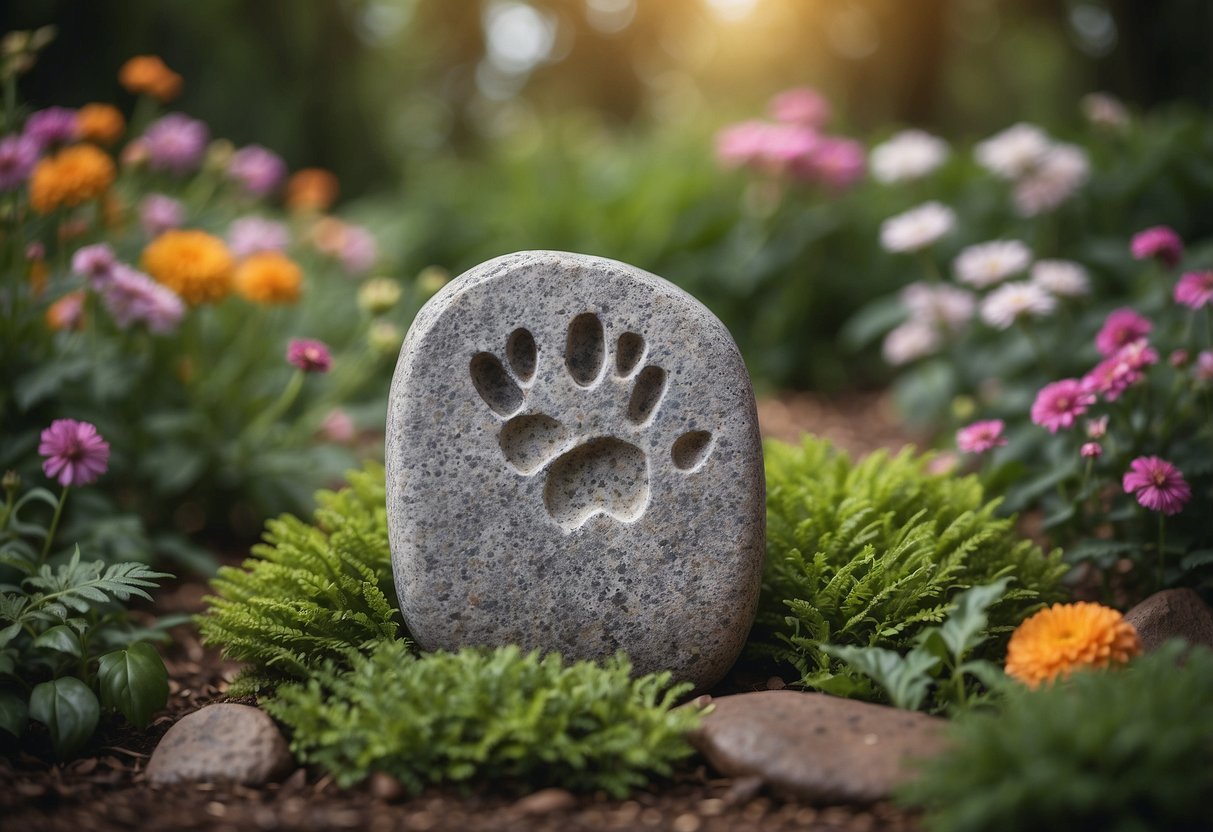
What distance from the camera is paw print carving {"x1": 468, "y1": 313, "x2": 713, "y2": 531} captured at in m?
2.53

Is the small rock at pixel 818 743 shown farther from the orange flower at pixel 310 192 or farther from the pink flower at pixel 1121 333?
the orange flower at pixel 310 192

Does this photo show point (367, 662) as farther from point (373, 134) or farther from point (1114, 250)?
point (373, 134)

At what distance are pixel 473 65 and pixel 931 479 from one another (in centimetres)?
1404

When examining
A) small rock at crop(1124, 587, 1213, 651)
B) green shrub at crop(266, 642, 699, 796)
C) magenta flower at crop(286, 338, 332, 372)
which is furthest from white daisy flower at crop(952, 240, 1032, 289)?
magenta flower at crop(286, 338, 332, 372)

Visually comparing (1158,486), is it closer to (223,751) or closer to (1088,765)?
(1088,765)

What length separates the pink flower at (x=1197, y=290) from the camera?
294 centimetres

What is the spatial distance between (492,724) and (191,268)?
80.5 inches

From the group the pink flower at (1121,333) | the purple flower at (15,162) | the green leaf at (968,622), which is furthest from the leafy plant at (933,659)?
the purple flower at (15,162)

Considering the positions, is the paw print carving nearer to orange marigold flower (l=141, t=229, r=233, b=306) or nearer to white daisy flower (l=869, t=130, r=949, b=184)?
orange marigold flower (l=141, t=229, r=233, b=306)

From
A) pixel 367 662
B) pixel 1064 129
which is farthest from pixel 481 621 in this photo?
pixel 1064 129

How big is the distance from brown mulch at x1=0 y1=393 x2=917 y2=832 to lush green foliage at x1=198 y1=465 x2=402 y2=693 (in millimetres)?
339

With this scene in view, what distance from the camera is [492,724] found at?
2117 mm

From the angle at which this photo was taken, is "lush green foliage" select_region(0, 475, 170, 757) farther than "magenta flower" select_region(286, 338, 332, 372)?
No

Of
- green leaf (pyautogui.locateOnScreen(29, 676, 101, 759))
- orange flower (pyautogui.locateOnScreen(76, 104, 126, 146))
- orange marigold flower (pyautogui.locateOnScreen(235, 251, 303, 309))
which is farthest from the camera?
orange flower (pyautogui.locateOnScreen(76, 104, 126, 146))
